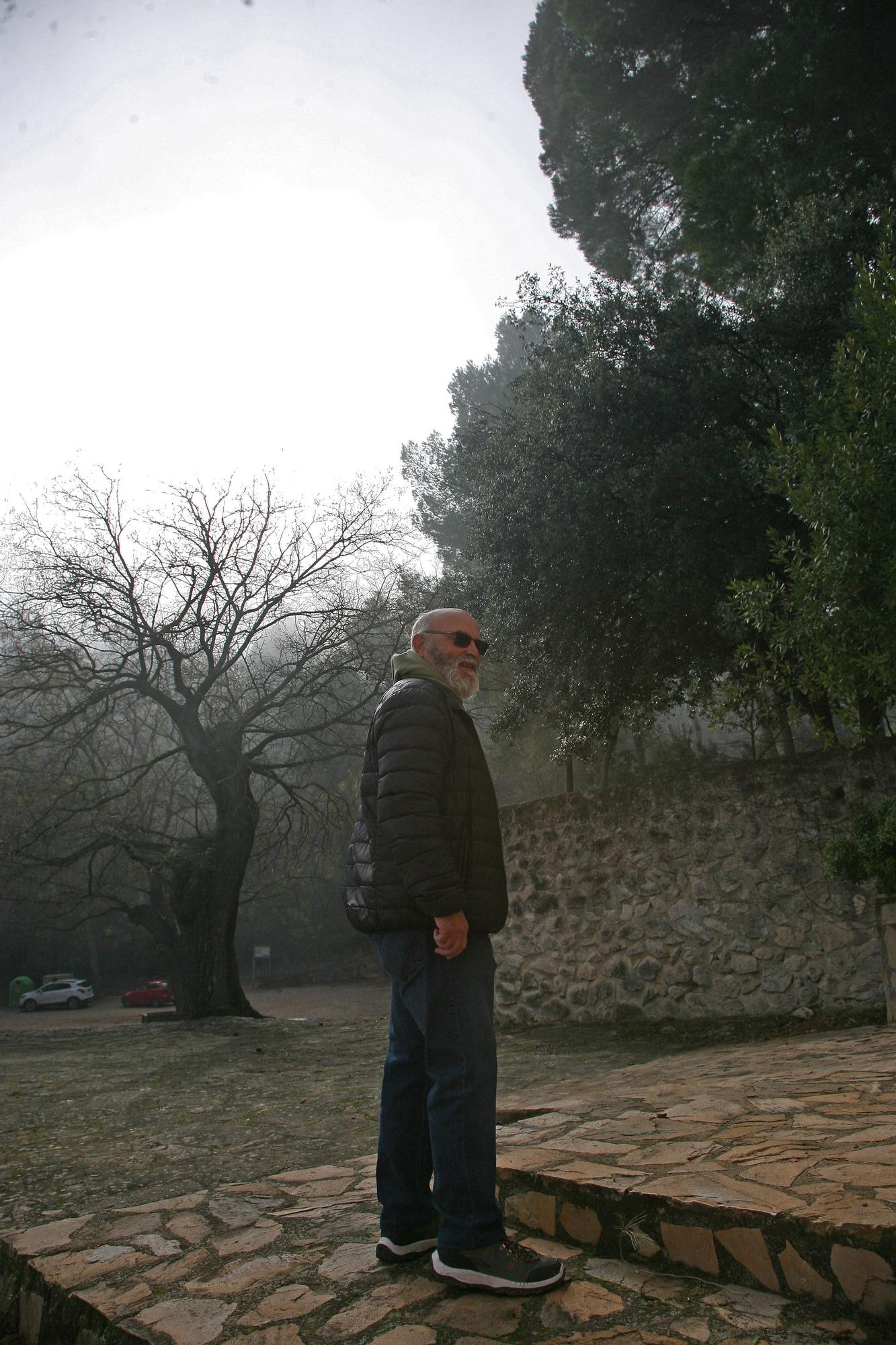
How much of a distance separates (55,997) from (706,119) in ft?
99.4

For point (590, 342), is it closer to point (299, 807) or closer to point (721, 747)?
point (299, 807)

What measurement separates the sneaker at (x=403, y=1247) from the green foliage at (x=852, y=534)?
463 cm

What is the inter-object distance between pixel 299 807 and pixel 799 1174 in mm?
11507

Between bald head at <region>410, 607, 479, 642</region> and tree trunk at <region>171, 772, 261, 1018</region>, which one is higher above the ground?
bald head at <region>410, 607, 479, 642</region>

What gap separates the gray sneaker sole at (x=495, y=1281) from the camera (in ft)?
6.92

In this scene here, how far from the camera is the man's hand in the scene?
2354mm

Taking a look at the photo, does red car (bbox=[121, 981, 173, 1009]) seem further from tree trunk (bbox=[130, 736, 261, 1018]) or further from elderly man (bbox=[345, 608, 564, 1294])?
elderly man (bbox=[345, 608, 564, 1294])

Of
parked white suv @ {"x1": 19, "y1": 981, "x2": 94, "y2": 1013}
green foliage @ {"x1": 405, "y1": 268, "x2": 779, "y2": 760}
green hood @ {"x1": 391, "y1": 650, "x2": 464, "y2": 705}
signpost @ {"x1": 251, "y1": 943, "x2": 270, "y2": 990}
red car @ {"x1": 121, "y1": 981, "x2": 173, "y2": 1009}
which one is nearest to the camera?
green hood @ {"x1": 391, "y1": 650, "x2": 464, "y2": 705}

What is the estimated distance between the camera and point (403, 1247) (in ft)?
7.86

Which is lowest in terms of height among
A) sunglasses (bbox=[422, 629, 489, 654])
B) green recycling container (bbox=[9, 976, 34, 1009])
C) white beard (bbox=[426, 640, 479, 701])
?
green recycling container (bbox=[9, 976, 34, 1009])

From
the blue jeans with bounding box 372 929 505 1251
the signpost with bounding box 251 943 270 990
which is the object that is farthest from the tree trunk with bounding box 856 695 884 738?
the signpost with bounding box 251 943 270 990

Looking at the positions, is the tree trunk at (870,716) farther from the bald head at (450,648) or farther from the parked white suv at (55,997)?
the parked white suv at (55,997)

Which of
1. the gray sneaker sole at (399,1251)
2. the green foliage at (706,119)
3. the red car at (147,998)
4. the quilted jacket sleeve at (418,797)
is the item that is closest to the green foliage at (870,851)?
the quilted jacket sleeve at (418,797)

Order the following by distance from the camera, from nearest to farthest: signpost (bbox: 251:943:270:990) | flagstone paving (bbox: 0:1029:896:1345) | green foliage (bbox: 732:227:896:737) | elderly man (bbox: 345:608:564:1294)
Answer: flagstone paving (bbox: 0:1029:896:1345) → elderly man (bbox: 345:608:564:1294) → green foliage (bbox: 732:227:896:737) → signpost (bbox: 251:943:270:990)
